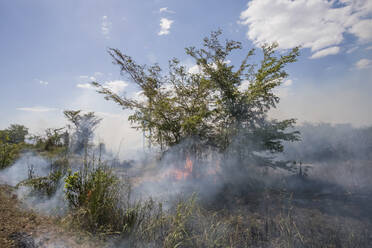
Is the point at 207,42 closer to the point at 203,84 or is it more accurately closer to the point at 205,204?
the point at 203,84

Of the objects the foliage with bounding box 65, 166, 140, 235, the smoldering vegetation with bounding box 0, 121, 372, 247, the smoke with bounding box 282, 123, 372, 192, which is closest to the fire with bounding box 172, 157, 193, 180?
the smoldering vegetation with bounding box 0, 121, 372, 247

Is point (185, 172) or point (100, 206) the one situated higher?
point (100, 206)

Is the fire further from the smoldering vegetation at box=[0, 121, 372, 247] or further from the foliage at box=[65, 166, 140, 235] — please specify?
the foliage at box=[65, 166, 140, 235]

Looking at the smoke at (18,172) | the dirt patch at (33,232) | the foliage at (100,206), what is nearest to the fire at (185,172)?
the foliage at (100,206)

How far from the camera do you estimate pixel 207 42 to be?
7.91m

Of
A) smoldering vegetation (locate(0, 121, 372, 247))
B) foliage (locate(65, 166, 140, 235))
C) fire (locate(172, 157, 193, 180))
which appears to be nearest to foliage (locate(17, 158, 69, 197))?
smoldering vegetation (locate(0, 121, 372, 247))

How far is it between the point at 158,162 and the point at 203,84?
4.47m

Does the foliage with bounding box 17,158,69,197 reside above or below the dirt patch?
above

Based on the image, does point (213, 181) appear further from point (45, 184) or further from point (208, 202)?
point (45, 184)

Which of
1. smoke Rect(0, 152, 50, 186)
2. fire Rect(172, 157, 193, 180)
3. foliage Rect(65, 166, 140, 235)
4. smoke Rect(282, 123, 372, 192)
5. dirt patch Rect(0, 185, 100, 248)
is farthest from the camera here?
fire Rect(172, 157, 193, 180)

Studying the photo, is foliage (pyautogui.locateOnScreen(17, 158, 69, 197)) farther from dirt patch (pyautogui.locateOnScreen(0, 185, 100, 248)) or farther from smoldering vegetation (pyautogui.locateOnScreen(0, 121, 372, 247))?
dirt patch (pyautogui.locateOnScreen(0, 185, 100, 248))

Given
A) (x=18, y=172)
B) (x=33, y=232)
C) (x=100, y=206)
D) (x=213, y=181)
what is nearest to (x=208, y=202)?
(x=213, y=181)

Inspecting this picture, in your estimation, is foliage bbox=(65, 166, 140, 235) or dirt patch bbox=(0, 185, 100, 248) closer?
dirt patch bbox=(0, 185, 100, 248)

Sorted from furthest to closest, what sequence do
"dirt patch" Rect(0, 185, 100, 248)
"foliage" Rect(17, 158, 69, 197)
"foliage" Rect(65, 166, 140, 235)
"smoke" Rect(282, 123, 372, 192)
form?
"smoke" Rect(282, 123, 372, 192)
"foliage" Rect(17, 158, 69, 197)
"foliage" Rect(65, 166, 140, 235)
"dirt patch" Rect(0, 185, 100, 248)
